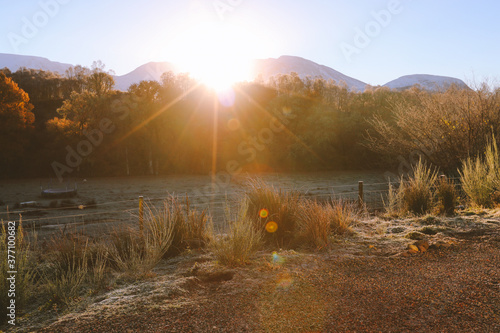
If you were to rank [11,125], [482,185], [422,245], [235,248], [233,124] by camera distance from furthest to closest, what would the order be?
[233,124] < [11,125] < [482,185] < [422,245] < [235,248]

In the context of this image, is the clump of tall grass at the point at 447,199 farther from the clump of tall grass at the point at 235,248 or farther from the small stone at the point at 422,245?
the clump of tall grass at the point at 235,248

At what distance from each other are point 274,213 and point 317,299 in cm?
290

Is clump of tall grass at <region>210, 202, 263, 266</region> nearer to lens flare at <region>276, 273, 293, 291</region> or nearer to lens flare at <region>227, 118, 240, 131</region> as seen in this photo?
lens flare at <region>276, 273, 293, 291</region>

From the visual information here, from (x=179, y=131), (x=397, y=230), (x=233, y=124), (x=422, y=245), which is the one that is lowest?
(x=397, y=230)

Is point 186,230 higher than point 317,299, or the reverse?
point 186,230

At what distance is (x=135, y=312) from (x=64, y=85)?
5973 cm

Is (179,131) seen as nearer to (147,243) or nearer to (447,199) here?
(447,199)

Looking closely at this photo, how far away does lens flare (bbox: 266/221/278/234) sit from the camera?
6.31 metres

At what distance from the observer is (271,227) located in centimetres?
633

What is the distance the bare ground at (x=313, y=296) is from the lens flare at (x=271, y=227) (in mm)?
983

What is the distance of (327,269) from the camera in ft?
14.6

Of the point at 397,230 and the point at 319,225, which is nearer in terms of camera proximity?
the point at 319,225
